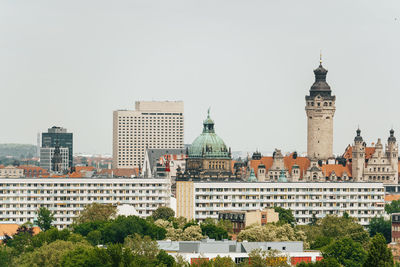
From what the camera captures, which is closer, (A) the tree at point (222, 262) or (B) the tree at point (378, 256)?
(B) the tree at point (378, 256)

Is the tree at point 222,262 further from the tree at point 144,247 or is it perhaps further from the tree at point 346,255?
the tree at point 346,255

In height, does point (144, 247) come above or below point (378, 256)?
below

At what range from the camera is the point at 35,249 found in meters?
196

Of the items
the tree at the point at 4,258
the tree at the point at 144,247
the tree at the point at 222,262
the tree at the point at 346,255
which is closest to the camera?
the tree at the point at 222,262

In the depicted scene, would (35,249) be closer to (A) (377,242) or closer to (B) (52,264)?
(B) (52,264)

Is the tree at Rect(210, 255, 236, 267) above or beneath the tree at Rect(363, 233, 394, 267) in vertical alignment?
beneath

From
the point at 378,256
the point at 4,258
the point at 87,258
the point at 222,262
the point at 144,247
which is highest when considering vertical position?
the point at 378,256

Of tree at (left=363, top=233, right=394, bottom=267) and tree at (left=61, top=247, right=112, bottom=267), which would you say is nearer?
tree at (left=363, top=233, right=394, bottom=267)

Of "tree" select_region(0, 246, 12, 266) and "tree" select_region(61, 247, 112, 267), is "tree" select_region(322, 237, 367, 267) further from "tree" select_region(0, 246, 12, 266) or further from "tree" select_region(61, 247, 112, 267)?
"tree" select_region(0, 246, 12, 266)

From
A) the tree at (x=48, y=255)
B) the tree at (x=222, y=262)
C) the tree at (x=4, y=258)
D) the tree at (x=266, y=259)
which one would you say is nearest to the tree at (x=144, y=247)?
the tree at (x=48, y=255)

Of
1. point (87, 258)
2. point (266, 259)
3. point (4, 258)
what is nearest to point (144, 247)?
point (266, 259)

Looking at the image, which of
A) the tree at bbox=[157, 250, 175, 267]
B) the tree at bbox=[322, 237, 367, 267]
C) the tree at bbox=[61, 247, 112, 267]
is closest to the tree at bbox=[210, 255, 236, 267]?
the tree at bbox=[157, 250, 175, 267]

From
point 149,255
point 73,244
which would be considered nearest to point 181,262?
point 149,255

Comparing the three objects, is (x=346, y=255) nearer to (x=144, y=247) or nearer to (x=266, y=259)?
(x=266, y=259)
